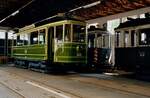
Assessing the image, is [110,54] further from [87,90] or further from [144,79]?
[87,90]

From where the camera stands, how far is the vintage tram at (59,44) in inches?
655

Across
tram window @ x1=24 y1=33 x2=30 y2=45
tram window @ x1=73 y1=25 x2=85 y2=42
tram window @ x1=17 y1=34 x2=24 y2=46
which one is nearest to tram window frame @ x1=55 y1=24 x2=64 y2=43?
tram window @ x1=73 y1=25 x2=85 y2=42

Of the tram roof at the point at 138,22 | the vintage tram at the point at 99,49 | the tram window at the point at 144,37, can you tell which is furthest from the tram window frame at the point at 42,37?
the tram window at the point at 144,37

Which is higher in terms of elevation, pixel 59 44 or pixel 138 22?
pixel 138 22

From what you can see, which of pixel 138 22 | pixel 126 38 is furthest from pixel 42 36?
pixel 138 22

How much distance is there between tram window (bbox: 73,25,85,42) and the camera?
1687cm

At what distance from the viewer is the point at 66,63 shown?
55.2ft

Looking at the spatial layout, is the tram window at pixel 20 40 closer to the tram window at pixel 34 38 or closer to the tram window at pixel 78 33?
the tram window at pixel 34 38

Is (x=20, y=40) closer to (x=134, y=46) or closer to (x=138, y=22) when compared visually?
(x=134, y=46)

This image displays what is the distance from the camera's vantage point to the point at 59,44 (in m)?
16.9

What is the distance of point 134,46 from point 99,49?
464 centimetres

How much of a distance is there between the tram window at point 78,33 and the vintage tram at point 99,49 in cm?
398

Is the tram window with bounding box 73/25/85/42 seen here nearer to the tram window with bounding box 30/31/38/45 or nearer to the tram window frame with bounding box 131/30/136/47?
the tram window frame with bounding box 131/30/136/47

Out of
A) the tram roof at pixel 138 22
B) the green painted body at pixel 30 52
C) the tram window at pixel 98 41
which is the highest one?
the tram roof at pixel 138 22
